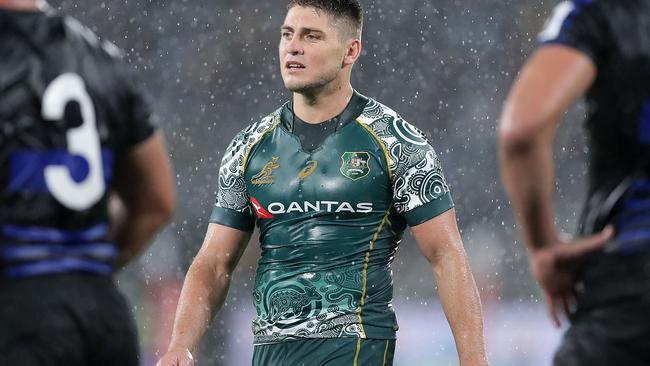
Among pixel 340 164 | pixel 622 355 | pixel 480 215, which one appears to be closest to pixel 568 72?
pixel 622 355

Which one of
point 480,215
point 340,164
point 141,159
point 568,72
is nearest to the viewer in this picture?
point 568,72

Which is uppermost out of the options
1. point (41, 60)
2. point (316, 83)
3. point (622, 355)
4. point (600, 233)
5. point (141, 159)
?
point (316, 83)

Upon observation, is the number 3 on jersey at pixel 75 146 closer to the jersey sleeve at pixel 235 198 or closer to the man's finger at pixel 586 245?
the man's finger at pixel 586 245

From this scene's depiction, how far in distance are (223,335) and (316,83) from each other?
26.0 feet

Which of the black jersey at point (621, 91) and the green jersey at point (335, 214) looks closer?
the black jersey at point (621, 91)

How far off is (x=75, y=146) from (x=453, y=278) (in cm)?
242

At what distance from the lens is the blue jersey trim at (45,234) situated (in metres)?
2.70

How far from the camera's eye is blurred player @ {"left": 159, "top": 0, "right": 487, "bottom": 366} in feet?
15.6

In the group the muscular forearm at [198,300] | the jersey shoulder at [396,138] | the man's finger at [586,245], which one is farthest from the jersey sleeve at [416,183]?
the man's finger at [586,245]

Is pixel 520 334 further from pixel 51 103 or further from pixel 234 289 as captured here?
pixel 51 103

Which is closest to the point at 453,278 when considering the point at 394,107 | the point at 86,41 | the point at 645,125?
the point at 645,125

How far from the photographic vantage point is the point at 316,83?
5105mm

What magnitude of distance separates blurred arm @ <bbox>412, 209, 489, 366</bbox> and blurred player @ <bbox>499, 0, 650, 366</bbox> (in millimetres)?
1991

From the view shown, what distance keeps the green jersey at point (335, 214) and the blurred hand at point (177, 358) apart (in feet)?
1.07
